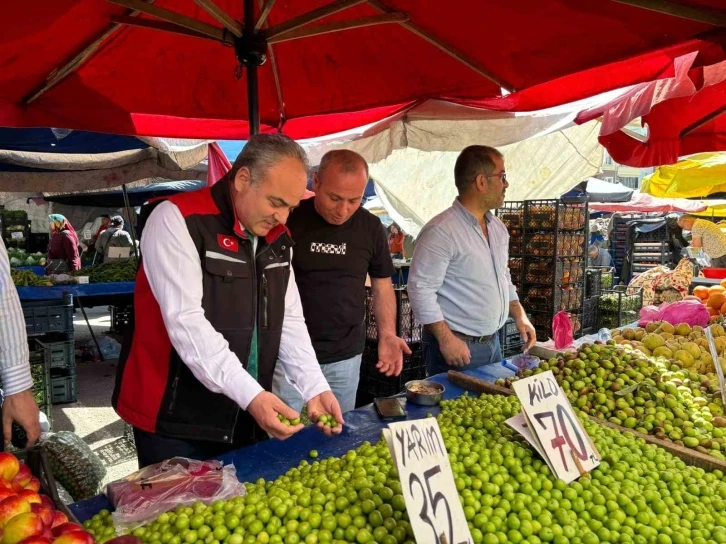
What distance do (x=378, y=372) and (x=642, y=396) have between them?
292 centimetres

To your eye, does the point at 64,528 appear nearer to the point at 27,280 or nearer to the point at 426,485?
the point at 426,485

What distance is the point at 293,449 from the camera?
2062 mm

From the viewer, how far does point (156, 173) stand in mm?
6531

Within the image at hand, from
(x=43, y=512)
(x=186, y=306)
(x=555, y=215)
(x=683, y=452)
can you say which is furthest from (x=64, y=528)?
(x=555, y=215)

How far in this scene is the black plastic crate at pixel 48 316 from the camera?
19.4 feet

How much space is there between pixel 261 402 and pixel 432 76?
2.61 meters

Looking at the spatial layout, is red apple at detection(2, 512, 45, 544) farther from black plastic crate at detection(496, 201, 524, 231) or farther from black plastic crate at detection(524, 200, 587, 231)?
black plastic crate at detection(496, 201, 524, 231)

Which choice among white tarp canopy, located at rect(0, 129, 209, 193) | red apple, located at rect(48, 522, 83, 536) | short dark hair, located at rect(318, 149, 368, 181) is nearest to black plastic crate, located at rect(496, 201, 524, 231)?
white tarp canopy, located at rect(0, 129, 209, 193)

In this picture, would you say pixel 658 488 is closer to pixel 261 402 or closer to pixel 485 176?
pixel 261 402

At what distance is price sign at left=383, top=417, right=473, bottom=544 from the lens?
127 cm

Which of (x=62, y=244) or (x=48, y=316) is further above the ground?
(x=62, y=244)

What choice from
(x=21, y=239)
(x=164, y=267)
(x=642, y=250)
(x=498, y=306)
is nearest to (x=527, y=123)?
(x=498, y=306)

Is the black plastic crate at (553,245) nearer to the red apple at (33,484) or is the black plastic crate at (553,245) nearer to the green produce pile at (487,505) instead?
the green produce pile at (487,505)

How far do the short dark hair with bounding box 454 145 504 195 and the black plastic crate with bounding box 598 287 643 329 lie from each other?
520cm
